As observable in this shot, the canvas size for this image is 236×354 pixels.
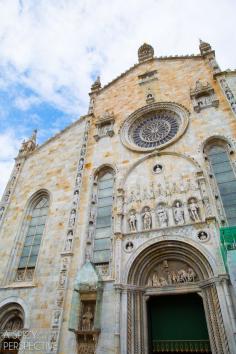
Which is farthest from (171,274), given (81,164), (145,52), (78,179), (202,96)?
(145,52)

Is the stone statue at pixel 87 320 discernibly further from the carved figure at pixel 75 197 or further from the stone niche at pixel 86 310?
the carved figure at pixel 75 197

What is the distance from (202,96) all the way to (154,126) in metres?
2.89

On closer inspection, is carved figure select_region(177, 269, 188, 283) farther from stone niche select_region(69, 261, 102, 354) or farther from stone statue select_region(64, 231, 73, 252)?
stone statue select_region(64, 231, 73, 252)

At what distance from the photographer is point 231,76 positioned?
1326 centimetres

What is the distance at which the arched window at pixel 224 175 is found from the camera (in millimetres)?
9562

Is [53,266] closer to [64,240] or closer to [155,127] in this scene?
[64,240]

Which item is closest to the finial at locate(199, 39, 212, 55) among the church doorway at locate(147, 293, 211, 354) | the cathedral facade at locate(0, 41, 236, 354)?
the cathedral facade at locate(0, 41, 236, 354)

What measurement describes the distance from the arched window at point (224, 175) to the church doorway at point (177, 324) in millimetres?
3276

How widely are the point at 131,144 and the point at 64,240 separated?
5.80 m

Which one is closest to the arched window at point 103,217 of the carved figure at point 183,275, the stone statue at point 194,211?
the carved figure at point 183,275

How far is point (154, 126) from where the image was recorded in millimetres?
13867

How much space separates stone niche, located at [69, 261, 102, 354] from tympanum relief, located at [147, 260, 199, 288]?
6.54 feet

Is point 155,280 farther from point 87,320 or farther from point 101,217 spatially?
point 101,217

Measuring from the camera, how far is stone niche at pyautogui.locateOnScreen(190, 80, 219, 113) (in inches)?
500
